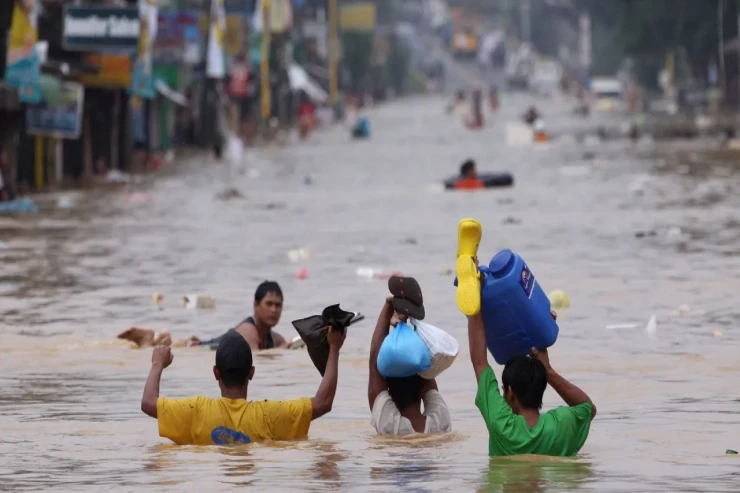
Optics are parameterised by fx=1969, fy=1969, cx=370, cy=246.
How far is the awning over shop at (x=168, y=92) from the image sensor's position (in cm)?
5622

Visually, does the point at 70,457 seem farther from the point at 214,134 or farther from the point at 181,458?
the point at 214,134

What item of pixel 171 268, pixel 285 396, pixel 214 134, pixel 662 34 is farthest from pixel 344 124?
pixel 285 396

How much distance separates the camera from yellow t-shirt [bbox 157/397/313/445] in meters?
10.0

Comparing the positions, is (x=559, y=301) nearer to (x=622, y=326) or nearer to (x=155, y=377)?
(x=622, y=326)

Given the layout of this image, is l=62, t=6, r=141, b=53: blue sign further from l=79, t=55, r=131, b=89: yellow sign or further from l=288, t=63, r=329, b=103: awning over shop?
l=288, t=63, r=329, b=103: awning over shop

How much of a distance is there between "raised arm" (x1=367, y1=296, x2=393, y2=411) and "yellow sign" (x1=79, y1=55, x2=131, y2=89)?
33429 mm

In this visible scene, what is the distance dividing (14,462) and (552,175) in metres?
33.5

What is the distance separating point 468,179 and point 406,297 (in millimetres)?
26617

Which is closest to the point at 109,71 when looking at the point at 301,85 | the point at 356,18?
the point at 301,85

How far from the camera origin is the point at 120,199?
1405 inches

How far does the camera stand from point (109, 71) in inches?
1714

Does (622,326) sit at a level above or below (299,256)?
above

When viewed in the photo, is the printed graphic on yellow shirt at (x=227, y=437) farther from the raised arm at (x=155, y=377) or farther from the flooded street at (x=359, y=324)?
the raised arm at (x=155, y=377)

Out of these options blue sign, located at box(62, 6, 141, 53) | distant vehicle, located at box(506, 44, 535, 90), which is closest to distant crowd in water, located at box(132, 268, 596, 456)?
blue sign, located at box(62, 6, 141, 53)
